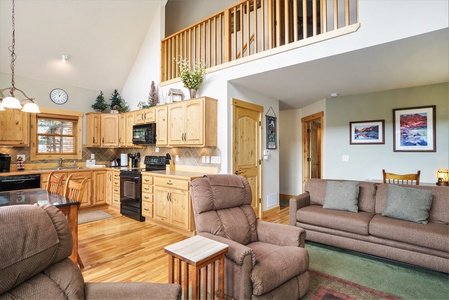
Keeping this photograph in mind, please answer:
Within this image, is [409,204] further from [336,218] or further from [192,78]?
[192,78]

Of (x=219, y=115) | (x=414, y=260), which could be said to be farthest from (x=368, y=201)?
(x=219, y=115)

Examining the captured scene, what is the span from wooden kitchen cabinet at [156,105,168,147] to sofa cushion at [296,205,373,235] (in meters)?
2.67

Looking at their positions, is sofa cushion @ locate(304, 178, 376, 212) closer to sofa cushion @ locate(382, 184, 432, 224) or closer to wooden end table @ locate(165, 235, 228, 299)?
sofa cushion @ locate(382, 184, 432, 224)

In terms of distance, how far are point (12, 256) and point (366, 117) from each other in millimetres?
5402

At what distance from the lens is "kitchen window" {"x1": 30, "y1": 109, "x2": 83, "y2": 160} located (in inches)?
198

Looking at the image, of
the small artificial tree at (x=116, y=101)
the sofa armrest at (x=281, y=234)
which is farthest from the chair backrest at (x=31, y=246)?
the small artificial tree at (x=116, y=101)

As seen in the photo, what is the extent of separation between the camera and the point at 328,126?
17.0ft

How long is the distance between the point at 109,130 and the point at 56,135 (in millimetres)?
1131

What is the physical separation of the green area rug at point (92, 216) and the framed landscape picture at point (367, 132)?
205 inches

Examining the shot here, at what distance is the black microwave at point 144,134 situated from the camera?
15.1 ft

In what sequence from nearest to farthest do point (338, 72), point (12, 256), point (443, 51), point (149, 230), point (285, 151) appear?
1. point (12, 256)
2. point (443, 51)
3. point (338, 72)
4. point (149, 230)
5. point (285, 151)

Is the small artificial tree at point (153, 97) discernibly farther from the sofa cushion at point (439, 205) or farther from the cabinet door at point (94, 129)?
the sofa cushion at point (439, 205)

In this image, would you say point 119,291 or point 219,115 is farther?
point 219,115

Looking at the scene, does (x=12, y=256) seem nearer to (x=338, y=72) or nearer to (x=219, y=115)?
(x=219, y=115)
